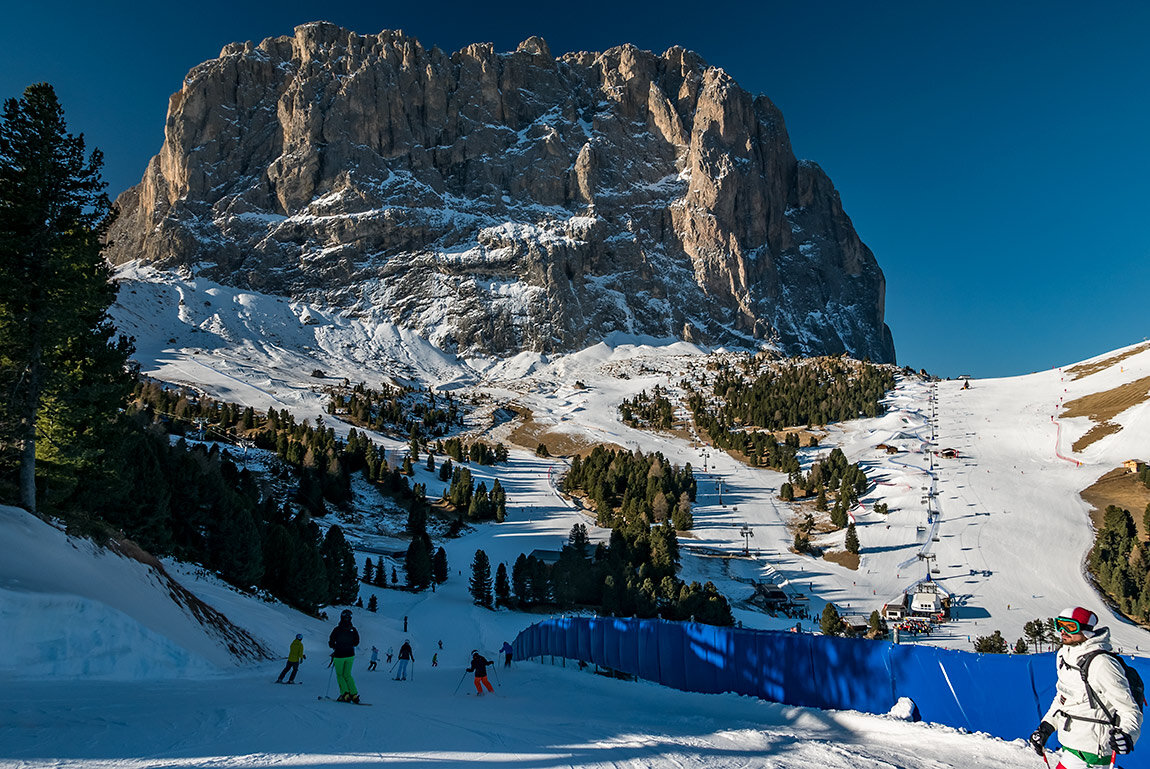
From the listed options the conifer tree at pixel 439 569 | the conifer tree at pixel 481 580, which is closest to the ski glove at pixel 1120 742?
the conifer tree at pixel 481 580

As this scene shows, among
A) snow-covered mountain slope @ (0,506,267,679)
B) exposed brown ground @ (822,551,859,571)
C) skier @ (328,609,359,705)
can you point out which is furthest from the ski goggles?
exposed brown ground @ (822,551,859,571)

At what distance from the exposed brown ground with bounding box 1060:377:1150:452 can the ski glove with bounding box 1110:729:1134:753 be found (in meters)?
102

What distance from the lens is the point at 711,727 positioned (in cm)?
1102

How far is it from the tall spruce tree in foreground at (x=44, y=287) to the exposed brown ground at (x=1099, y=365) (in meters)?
154

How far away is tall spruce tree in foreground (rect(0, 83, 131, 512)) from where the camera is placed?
1758 centimetres

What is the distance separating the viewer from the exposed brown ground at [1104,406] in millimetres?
89812

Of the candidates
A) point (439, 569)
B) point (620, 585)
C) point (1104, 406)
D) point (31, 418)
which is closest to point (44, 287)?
point (31, 418)

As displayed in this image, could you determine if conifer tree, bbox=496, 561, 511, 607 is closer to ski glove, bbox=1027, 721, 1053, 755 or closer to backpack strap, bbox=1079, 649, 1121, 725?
ski glove, bbox=1027, 721, 1053, 755

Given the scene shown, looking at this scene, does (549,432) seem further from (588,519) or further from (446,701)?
(446,701)

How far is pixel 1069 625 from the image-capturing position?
563cm

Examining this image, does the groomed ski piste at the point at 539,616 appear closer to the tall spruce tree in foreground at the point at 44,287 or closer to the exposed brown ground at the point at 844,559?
the exposed brown ground at the point at 844,559

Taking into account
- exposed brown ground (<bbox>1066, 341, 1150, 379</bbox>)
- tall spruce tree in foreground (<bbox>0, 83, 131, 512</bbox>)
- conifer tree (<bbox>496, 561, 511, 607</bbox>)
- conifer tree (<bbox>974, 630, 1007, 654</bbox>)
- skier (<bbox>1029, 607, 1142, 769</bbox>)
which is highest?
exposed brown ground (<bbox>1066, 341, 1150, 379</bbox>)

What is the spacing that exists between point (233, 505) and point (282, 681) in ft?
85.5

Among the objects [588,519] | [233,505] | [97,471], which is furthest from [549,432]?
[97,471]
